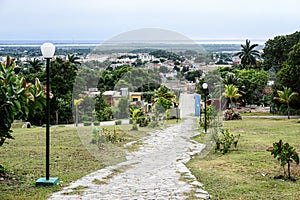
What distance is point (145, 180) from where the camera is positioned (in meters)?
6.68

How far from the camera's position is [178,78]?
9945 millimetres

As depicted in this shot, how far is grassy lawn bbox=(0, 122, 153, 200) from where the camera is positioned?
6090mm

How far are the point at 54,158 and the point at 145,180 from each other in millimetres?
2606

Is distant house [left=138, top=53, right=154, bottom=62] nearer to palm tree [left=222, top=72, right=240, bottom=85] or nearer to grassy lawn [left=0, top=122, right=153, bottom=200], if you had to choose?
grassy lawn [left=0, top=122, right=153, bottom=200]

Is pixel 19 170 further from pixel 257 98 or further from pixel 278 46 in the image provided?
pixel 278 46

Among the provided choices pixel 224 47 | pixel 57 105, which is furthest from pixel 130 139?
pixel 57 105

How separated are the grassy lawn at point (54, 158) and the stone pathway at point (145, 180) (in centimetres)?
32

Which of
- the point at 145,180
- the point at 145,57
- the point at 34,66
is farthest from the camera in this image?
the point at 34,66

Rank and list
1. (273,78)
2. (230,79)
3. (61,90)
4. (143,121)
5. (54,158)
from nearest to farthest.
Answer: (54,158)
(143,121)
(61,90)
(230,79)
(273,78)

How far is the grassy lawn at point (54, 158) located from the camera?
6090 millimetres

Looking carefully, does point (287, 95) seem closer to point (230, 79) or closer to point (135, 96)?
point (230, 79)

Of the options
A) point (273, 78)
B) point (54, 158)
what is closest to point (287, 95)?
point (273, 78)

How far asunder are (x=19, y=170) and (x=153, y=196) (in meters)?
2.84

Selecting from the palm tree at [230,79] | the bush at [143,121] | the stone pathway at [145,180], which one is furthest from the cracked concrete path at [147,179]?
the palm tree at [230,79]
